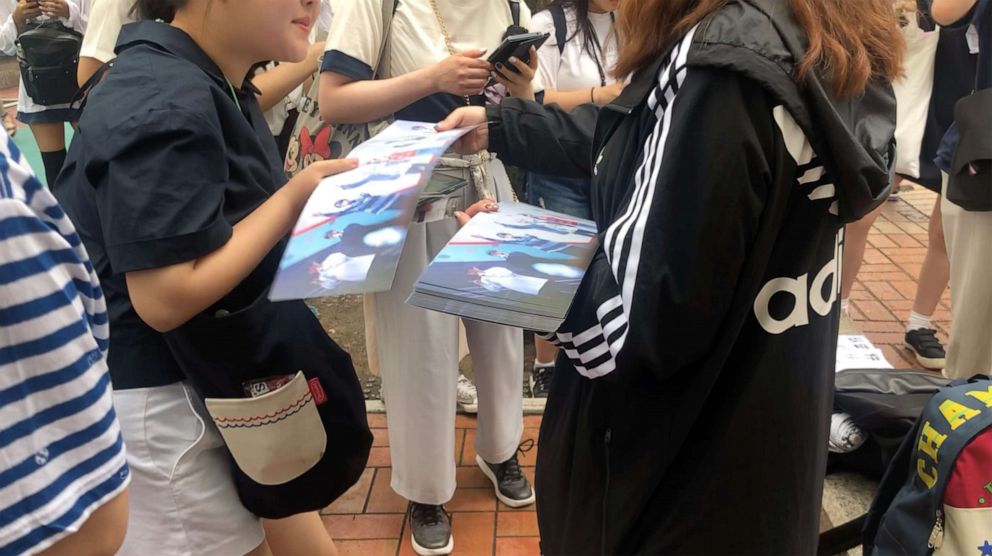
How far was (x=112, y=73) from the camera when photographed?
1.18m

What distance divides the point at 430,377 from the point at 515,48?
1017mm

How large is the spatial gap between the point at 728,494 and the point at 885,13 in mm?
771

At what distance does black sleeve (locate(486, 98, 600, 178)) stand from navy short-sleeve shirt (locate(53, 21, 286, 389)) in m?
0.55

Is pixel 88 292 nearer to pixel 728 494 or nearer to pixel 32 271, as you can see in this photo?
pixel 32 271

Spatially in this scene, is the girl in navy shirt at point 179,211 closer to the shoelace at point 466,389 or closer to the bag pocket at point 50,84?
the shoelace at point 466,389

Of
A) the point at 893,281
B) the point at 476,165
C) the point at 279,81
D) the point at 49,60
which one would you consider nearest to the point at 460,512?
the point at 476,165

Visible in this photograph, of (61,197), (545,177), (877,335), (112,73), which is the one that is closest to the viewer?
(112,73)

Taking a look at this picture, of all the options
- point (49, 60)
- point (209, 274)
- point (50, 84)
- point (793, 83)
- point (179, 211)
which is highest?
point (793, 83)

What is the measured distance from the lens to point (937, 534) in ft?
5.19

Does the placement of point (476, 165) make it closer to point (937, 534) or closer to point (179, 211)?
point (179, 211)

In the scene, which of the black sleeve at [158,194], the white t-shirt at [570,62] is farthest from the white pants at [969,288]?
the black sleeve at [158,194]

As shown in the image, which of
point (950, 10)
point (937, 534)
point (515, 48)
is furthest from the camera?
point (950, 10)

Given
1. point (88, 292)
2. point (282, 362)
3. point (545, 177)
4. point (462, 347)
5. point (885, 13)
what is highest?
point (885, 13)

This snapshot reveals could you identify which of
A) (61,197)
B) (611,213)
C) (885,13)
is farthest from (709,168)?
(61,197)
